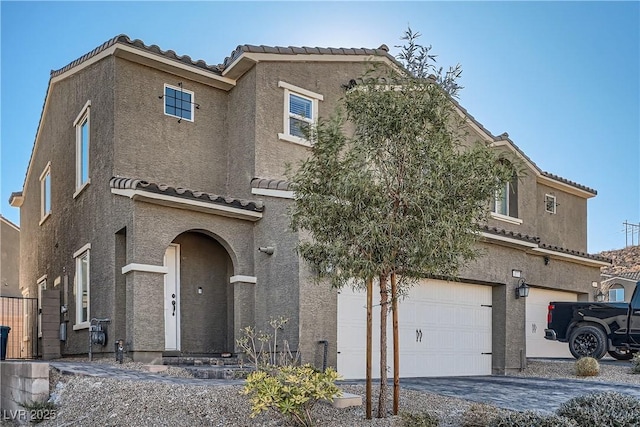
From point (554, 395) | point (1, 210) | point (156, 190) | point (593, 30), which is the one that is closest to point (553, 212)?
point (593, 30)

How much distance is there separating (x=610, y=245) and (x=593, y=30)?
30.7 m

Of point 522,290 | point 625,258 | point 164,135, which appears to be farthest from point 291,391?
point 625,258

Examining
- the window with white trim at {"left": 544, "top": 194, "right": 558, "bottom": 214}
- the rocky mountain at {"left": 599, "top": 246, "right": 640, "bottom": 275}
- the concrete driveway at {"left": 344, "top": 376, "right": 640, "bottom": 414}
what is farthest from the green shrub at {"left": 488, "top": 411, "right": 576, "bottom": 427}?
the rocky mountain at {"left": 599, "top": 246, "right": 640, "bottom": 275}

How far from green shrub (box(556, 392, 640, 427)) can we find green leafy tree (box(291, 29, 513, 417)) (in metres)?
2.02

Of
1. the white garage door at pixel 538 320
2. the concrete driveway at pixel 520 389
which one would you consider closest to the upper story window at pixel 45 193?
the concrete driveway at pixel 520 389

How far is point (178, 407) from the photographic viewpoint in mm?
7602

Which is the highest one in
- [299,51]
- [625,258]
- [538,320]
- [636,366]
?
[299,51]

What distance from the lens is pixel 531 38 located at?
48.9ft

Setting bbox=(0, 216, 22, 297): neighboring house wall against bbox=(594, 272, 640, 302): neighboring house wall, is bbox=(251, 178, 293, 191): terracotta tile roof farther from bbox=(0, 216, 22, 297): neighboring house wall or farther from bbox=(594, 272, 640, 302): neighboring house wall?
bbox=(594, 272, 640, 302): neighboring house wall

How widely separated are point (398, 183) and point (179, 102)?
8.03 m

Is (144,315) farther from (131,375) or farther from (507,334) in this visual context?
(507,334)

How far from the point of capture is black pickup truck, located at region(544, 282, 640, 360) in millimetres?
15492

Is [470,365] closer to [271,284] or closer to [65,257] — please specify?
[271,284]

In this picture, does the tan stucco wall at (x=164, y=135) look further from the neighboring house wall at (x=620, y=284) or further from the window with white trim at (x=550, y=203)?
the neighboring house wall at (x=620, y=284)
